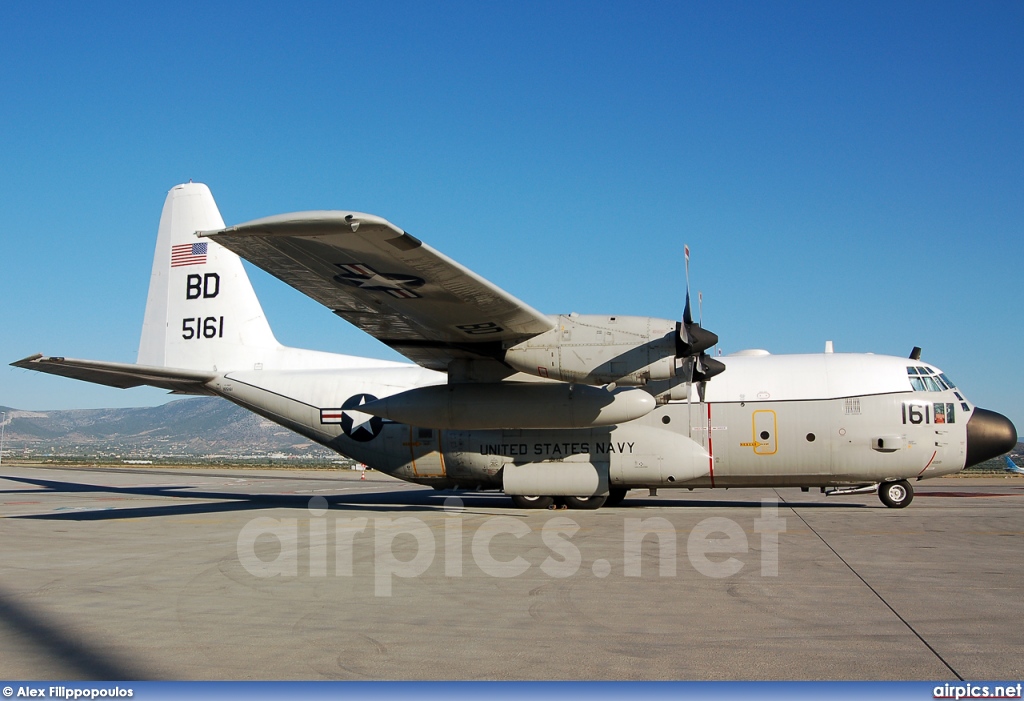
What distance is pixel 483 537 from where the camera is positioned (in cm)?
1309

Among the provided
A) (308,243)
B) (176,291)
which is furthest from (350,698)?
(176,291)

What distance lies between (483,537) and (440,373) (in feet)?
24.9

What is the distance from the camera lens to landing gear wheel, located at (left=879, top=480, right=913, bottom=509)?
1817 cm


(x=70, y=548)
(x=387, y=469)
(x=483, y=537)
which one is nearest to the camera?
(x=70, y=548)

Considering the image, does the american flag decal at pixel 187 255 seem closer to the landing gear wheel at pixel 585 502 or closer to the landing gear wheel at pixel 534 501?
the landing gear wheel at pixel 534 501

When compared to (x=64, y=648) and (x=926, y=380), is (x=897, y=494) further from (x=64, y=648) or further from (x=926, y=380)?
(x=64, y=648)

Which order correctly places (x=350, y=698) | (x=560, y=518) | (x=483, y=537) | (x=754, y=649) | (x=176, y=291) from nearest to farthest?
(x=350, y=698) → (x=754, y=649) → (x=483, y=537) → (x=560, y=518) → (x=176, y=291)

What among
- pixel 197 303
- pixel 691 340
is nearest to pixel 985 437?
pixel 691 340

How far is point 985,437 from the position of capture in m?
17.5

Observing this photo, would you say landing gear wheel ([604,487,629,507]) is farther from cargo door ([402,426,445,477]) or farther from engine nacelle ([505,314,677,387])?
engine nacelle ([505,314,677,387])

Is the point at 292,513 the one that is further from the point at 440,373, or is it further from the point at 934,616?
the point at 934,616
